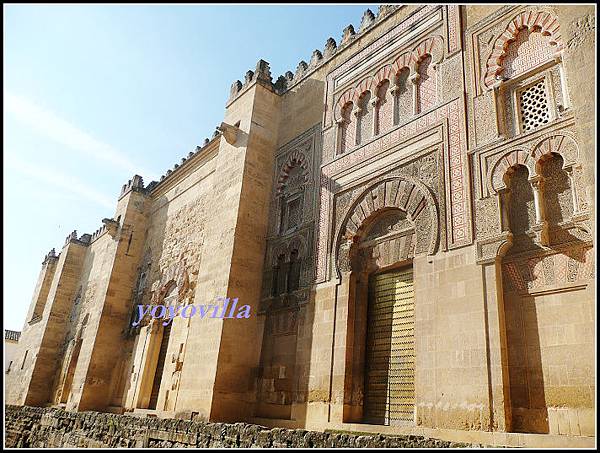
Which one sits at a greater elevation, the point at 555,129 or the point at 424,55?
the point at 424,55

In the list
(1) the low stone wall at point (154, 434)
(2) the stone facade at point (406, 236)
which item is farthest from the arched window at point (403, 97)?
(1) the low stone wall at point (154, 434)

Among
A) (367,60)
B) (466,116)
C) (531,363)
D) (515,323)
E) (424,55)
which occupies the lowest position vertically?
(531,363)

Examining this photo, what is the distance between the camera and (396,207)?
20.4 ft

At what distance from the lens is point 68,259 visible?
16844mm

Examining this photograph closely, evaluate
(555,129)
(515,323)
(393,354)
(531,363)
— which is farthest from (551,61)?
(393,354)

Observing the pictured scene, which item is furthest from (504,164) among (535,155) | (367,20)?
(367,20)

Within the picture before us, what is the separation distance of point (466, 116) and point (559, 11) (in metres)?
1.39

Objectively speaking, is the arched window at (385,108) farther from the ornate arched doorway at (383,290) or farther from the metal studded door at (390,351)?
the metal studded door at (390,351)

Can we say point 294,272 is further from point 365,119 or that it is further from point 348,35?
point 348,35

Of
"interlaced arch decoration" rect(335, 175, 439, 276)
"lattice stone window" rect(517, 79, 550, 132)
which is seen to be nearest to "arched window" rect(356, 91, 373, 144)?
"interlaced arch decoration" rect(335, 175, 439, 276)

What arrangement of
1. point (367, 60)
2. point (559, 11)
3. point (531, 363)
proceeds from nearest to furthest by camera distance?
point (531, 363), point (559, 11), point (367, 60)

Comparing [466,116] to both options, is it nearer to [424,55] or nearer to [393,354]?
[424,55]

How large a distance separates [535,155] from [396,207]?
183cm

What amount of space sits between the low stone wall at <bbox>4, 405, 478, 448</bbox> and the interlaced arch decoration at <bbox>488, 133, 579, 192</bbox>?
2691 millimetres
